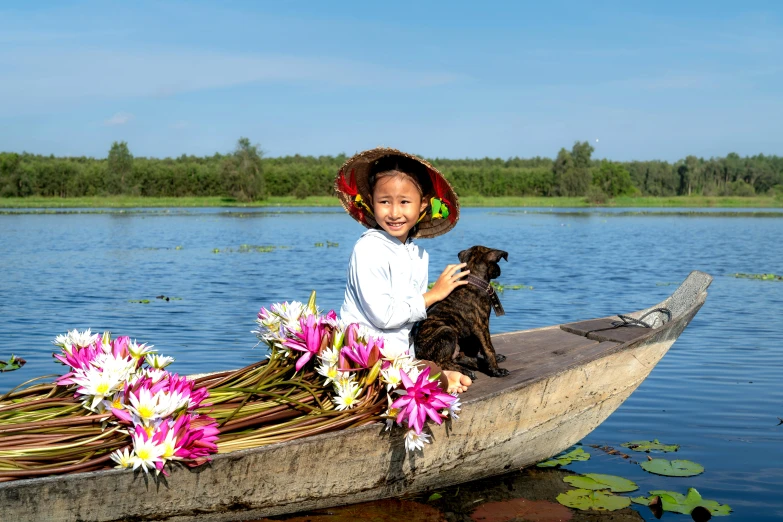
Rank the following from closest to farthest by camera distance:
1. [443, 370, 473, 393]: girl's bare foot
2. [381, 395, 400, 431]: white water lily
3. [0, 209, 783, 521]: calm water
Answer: [381, 395, 400, 431]: white water lily < [443, 370, 473, 393]: girl's bare foot < [0, 209, 783, 521]: calm water

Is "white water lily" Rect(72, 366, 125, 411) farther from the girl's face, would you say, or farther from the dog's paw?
the dog's paw

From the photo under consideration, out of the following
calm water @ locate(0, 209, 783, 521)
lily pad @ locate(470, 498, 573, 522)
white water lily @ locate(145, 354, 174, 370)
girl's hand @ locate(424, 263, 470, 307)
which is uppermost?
girl's hand @ locate(424, 263, 470, 307)

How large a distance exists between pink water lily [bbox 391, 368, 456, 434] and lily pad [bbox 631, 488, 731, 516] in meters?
1.67

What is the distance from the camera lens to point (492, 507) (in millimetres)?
4707

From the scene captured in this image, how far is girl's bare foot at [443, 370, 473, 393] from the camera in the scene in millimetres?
4633

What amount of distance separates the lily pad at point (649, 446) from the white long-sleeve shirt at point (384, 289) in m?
2.31

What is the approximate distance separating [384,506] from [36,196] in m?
80.6

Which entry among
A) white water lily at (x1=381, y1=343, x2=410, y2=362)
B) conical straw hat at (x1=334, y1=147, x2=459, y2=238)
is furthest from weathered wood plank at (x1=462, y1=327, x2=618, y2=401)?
conical straw hat at (x1=334, y1=147, x2=459, y2=238)

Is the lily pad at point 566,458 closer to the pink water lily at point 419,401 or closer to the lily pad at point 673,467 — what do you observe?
the lily pad at point 673,467

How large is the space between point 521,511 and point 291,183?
82.0 metres

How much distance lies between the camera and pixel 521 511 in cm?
466

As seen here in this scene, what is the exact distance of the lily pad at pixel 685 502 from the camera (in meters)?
4.70

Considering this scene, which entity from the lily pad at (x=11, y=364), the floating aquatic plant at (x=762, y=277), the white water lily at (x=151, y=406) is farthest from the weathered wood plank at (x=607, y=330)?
the floating aquatic plant at (x=762, y=277)

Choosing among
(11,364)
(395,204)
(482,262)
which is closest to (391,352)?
(395,204)
